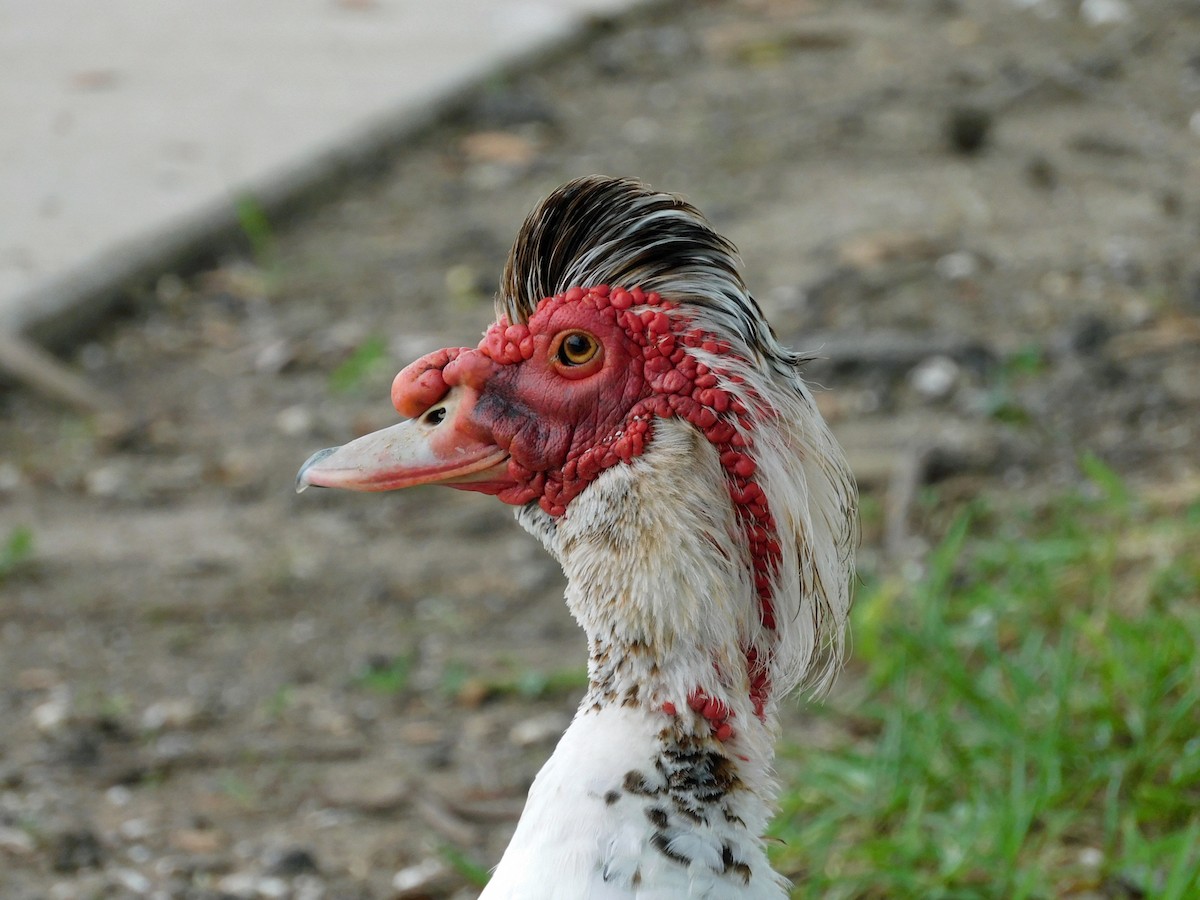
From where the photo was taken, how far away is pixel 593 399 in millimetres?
1813

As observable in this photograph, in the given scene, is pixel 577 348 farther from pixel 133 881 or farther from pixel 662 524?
pixel 133 881

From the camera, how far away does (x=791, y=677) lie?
1851mm

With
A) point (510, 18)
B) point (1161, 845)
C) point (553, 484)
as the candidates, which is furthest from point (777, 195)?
point (553, 484)

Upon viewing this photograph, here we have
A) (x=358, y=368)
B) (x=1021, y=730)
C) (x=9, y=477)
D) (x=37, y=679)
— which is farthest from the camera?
(x=358, y=368)

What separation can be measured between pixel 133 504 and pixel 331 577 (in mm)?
634

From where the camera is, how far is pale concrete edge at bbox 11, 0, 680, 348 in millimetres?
4617

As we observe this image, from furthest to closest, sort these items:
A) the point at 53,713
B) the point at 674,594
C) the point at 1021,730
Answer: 1. the point at 53,713
2. the point at 1021,730
3. the point at 674,594

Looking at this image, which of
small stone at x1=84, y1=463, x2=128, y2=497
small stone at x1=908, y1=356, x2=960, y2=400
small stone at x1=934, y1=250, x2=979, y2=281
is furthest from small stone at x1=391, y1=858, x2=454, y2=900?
small stone at x1=934, y1=250, x2=979, y2=281

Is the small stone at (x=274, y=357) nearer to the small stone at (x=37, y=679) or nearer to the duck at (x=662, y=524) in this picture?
the small stone at (x=37, y=679)

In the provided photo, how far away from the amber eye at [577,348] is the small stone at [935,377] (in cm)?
256

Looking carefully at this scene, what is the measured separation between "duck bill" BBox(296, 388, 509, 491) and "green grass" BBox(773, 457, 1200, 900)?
1127mm

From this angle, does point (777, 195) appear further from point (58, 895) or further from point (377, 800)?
point (58, 895)

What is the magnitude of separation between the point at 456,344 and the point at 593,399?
2.87m

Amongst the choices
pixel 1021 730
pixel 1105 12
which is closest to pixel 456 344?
pixel 1021 730
